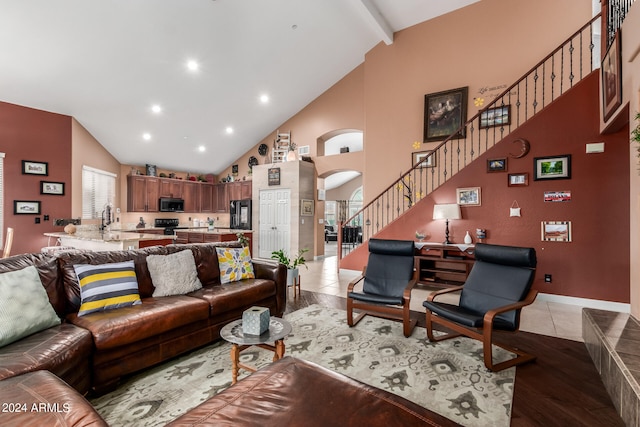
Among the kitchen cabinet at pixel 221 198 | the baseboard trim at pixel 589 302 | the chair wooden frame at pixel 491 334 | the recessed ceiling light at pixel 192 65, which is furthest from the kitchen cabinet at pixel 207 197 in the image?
the baseboard trim at pixel 589 302

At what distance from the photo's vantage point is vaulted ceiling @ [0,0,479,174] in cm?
434

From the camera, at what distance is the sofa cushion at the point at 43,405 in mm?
1099

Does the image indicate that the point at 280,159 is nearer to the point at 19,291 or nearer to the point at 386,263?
the point at 386,263

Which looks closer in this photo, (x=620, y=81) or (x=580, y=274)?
(x=620, y=81)

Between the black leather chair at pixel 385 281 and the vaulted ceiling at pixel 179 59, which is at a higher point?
the vaulted ceiling at pixel 179 59

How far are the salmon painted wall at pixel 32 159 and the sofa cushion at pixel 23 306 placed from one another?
4.73 m

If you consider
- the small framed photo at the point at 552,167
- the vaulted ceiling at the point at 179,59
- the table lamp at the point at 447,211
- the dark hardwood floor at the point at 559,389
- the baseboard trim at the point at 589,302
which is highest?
the vaulted ceiling at the point at 179,59

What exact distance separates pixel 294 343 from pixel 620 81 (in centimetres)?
403

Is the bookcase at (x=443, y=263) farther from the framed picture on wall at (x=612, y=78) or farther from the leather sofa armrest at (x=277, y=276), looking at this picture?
the leather sofa armrest at (x=277, y=276)

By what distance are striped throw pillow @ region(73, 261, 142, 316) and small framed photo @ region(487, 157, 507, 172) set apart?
486cm

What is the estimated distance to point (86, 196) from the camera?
6.67m

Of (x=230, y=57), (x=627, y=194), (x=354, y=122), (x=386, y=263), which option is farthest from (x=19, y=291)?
(x=354, y=122)

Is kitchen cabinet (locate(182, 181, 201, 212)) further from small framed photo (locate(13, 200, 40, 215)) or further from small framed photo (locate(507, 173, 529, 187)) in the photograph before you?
small framed photo (locate(507, 173, 529, 187))

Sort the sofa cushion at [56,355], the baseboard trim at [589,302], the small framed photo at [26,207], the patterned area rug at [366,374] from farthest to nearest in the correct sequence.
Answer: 1. the small framed photo at [26,207]
2. the baseboard trim at [589,302]
3. the patterned area rug at [366,374]
4. the sofa cushion at [56,355]
